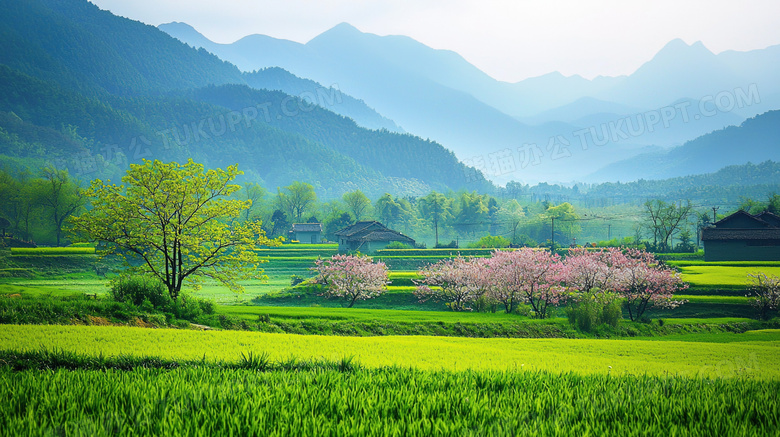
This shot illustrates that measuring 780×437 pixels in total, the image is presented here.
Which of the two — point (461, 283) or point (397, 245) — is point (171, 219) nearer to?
point (461, 283)

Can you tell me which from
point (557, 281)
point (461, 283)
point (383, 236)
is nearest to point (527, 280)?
point (557, 281)

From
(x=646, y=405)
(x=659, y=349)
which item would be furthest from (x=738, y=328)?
(x=646, y=405)

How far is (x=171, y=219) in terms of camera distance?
20469 mm

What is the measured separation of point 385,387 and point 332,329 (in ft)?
48.8

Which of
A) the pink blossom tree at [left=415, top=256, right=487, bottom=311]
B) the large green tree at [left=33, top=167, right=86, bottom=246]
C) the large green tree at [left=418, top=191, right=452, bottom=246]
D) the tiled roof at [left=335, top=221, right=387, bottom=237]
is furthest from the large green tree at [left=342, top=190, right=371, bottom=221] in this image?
the pink blossom tree at [left=415, top=256, right=487, bottom=311]

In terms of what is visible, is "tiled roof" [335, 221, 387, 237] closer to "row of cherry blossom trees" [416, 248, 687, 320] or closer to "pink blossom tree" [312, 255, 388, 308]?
"pink blossom tree" [312, 255, 388, 308]

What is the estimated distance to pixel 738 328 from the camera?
2467 centimetres

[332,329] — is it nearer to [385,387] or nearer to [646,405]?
[385,387]

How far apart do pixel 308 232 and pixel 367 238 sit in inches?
933

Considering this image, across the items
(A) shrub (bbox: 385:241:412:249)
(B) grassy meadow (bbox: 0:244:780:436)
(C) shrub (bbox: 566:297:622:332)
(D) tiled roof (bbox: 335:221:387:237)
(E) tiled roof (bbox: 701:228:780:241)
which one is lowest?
(C) shrub (bbox: 566:297:622:332)

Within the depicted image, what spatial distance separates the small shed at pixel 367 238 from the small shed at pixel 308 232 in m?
14.9

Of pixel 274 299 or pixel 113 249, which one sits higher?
pixel 113 249

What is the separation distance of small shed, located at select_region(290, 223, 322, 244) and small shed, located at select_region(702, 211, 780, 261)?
193 ft

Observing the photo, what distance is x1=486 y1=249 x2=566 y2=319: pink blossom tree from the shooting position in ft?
92.8
